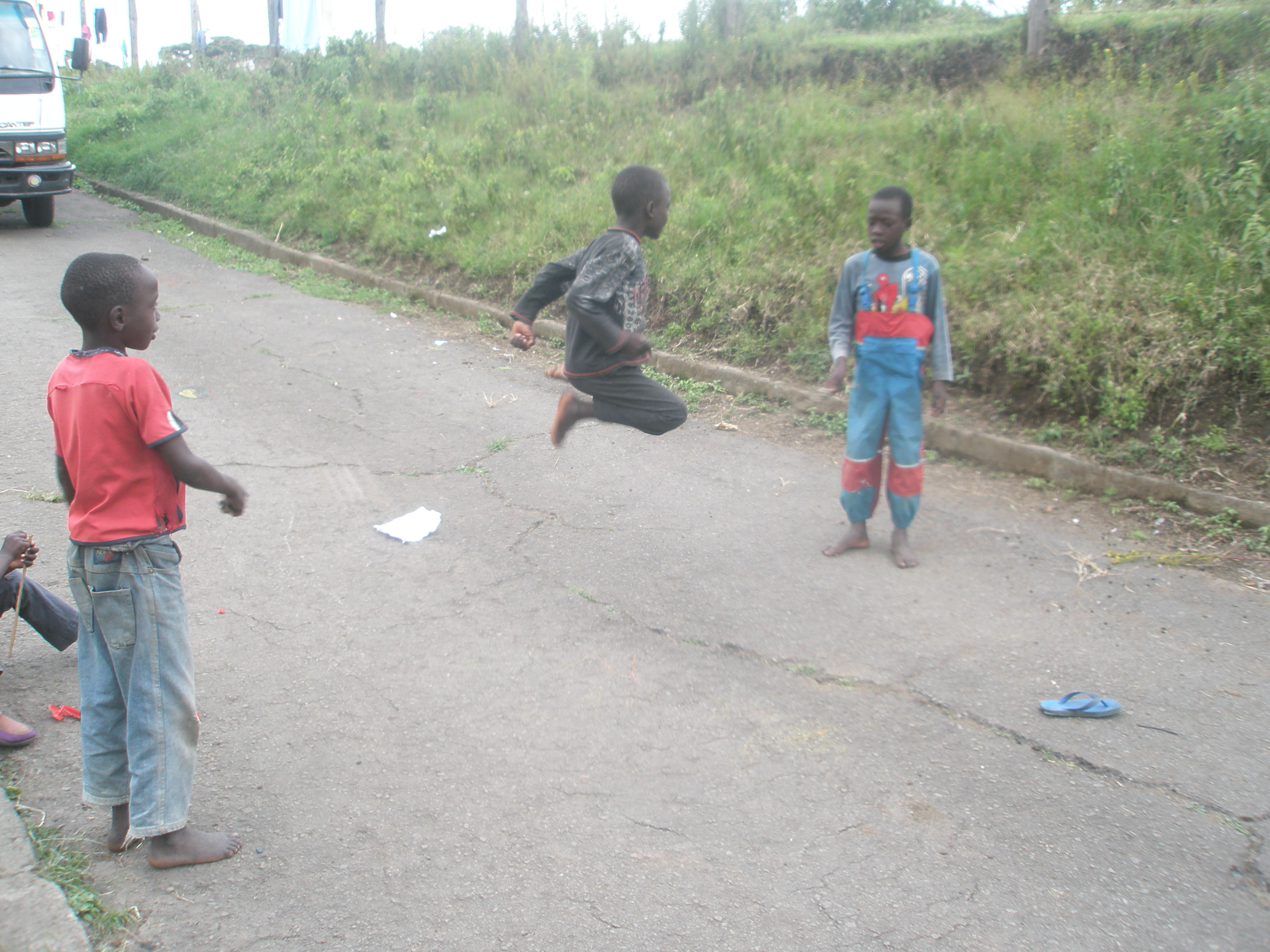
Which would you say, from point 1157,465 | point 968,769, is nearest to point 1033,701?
point 968,769

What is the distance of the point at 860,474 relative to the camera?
15.7 feet

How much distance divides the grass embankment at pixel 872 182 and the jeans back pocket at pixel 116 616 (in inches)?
202

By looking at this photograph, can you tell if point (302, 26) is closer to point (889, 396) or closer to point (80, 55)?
point (80, 55)

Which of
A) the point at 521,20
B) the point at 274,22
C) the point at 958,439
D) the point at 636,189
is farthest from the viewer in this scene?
the point at 274,22

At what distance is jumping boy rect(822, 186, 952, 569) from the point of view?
4.57m

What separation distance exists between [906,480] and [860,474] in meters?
0.22

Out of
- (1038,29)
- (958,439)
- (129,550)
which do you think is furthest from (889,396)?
(1038,29)

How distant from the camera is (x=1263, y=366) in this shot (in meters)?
5.38

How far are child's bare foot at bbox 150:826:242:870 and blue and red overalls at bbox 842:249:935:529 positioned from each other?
314 cm

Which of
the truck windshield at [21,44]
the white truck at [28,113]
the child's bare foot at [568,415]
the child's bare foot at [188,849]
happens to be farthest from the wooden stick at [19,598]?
the truck windshield at [21,44]

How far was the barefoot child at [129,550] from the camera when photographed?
8.23 ft

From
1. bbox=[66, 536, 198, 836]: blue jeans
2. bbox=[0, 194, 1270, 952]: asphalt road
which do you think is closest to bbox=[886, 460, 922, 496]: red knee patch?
bbox=[0, 194, 1270, 952]: asphalt road

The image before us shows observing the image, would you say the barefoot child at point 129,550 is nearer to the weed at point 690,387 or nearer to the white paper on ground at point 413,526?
the white paper on ground at point 413,526

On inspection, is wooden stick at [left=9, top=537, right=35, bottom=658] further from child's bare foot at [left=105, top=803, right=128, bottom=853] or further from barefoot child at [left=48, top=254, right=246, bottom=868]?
child's bare foot at [left=105, top=803, right=128, bottom=853]
